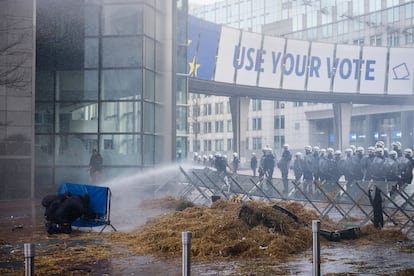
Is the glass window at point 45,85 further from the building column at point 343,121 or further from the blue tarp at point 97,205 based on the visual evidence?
the building column at point 343,121

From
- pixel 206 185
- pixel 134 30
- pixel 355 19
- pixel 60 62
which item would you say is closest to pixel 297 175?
pixel 206 185

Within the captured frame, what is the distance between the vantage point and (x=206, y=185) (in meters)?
19.5

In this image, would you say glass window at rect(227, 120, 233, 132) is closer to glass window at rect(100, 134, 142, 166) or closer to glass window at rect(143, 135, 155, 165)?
glass window at rect(143, 135, 155, 165)

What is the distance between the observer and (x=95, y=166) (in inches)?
859

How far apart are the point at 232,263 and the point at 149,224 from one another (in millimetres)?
3893

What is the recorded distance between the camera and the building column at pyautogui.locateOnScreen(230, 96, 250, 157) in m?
45.4

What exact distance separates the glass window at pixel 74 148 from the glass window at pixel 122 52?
3009 millimetres

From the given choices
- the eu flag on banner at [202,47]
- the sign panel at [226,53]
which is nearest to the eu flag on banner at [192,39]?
the eu flag on banner at [202,47]

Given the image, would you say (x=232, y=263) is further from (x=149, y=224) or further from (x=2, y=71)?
(x=2, y=71)

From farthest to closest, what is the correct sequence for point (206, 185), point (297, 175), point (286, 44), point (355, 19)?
1. point (355, 19)
2. point (286, 44)
3. point (297, 175)
4. point (206, 185)

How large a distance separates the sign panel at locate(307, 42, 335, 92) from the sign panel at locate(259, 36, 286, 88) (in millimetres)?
2426

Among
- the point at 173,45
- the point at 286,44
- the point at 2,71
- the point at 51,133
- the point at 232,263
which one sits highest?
the point at 286,44

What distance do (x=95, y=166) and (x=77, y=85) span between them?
3664mm

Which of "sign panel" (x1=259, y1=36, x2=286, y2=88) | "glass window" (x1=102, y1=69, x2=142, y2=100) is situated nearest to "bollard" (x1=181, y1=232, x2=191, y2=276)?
"glass window" (x1=102, y1=69, x2=142, y2=100)
